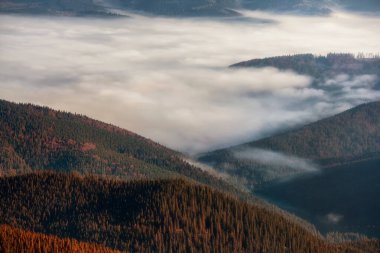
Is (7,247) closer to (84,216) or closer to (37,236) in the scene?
(37,236)

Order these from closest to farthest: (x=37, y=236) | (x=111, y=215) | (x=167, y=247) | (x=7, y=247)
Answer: (x=7, y=247)
(x=37, y=236)
(x=167, y=247)
(x=111, y=215)

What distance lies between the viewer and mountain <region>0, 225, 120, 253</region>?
14775 centimetres

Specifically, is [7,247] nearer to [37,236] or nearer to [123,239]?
[37,236]

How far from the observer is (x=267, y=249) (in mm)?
192250

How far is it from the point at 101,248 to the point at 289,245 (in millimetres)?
54236

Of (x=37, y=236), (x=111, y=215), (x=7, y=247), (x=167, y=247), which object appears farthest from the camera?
(x=111, y=215)

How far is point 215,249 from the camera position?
18700 cm

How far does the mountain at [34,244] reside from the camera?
147750 millimetres

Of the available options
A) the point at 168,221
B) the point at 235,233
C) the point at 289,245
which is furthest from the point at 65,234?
the point at 289,245

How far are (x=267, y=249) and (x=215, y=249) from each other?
13.1m

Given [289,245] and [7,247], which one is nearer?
[7,247]

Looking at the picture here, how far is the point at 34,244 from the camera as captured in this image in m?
151

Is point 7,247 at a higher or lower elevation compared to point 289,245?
higher

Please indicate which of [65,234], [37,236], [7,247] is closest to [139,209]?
[65,234]
